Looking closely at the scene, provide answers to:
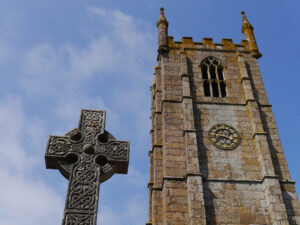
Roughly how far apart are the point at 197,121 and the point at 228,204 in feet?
17.8

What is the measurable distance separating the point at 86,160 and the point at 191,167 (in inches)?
538

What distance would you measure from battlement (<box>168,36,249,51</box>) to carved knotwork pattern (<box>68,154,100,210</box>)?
21709 mm

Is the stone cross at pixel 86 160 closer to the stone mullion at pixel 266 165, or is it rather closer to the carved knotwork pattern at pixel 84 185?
the carved knotwork pattern at pixel 84 185

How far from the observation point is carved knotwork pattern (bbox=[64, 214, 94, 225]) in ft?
16.1

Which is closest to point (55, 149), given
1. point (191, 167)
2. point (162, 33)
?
point (191, 167)

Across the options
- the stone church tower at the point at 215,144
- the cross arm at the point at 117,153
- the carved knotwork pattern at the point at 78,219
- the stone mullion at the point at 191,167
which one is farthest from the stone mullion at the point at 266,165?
the carved knotwork pattern at the point at 78,219

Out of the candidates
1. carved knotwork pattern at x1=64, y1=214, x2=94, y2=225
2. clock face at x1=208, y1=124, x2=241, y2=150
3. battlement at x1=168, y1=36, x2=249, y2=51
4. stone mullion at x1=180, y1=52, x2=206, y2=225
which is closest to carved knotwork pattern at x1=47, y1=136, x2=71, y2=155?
carved knotwork pattern at x1=64, y1=214, x2=94, y2=225

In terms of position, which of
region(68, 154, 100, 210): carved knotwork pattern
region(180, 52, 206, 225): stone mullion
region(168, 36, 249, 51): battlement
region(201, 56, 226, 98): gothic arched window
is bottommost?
region(68, 154, 100, 210): carved knotwork pattern

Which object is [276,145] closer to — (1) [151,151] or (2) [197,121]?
(2) [197,121]

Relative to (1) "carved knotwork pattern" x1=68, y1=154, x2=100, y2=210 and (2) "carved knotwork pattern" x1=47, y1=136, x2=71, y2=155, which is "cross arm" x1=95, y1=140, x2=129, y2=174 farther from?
(2) "carved knotwork pattern" x1=47, y1=136, x2=71, y2=155

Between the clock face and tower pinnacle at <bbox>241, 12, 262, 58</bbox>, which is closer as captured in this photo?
the clock face

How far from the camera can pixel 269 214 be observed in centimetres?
1780

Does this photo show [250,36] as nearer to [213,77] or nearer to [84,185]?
[213,77]

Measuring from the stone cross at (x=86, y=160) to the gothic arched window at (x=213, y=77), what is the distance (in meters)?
18.3
